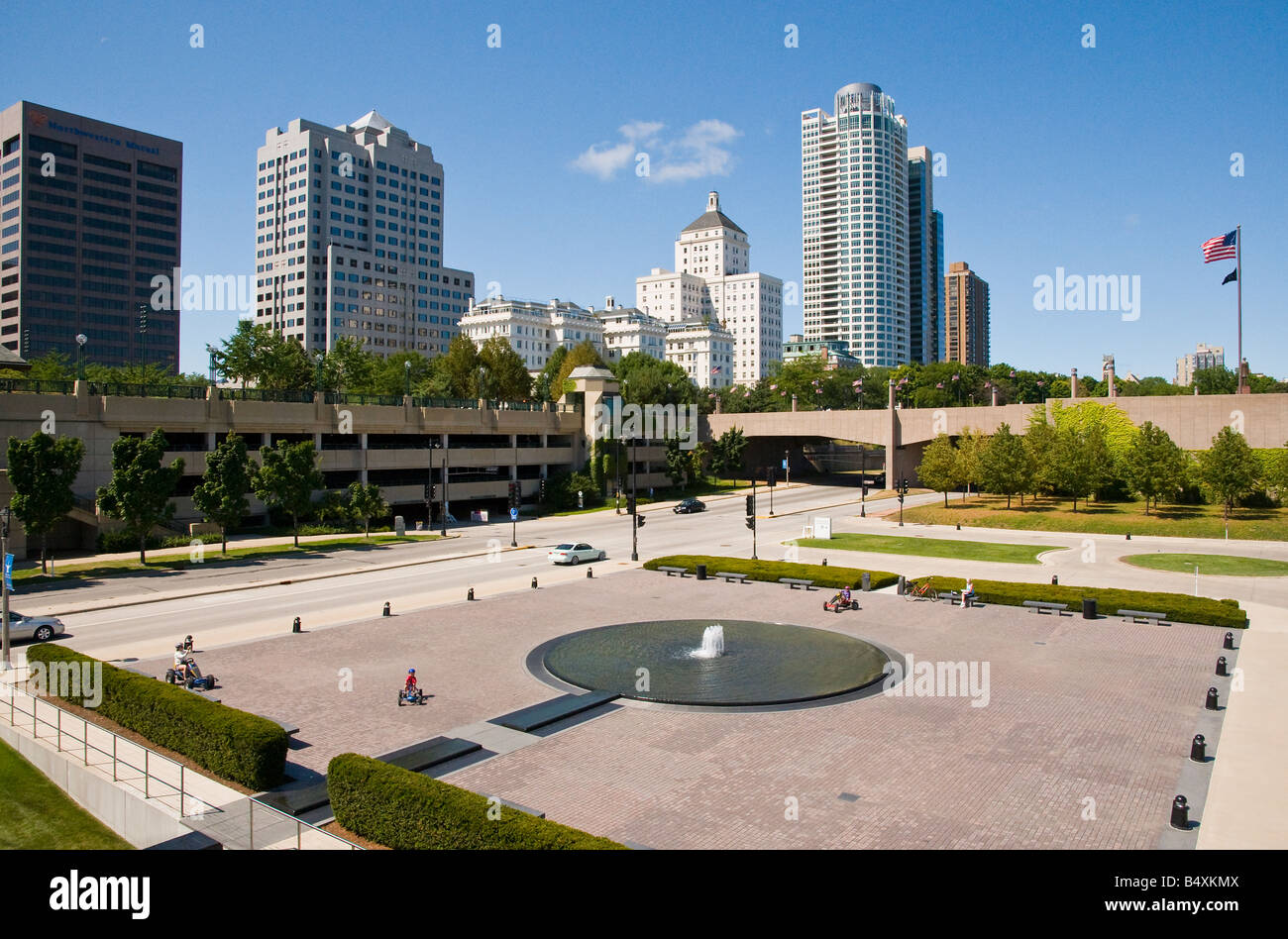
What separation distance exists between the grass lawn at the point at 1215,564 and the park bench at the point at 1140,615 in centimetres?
1232

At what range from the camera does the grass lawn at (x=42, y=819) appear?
14539 millimetres

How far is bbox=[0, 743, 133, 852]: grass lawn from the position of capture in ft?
47.7

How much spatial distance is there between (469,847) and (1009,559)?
39.6m

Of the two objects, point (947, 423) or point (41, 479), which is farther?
point (947, 423)

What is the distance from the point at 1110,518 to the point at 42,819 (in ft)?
196

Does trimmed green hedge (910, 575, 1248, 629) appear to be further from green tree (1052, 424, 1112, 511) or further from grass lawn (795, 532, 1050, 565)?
green tree (1052, 424, 1112, 511)

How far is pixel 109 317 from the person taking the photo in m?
149

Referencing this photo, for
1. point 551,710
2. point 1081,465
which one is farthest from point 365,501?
point 1081,465

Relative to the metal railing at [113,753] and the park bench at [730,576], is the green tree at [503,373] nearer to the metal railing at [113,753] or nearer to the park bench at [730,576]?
the park bench at [730,576]

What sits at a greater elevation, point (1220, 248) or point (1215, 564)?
point (1220, 248)

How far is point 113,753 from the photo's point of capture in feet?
53.0

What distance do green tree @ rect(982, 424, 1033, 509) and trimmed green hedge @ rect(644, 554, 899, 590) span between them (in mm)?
25935

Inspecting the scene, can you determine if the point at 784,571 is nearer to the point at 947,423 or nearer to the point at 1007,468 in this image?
the point at 1007,468

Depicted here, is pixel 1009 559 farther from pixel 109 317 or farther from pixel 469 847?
pixel 109 317
